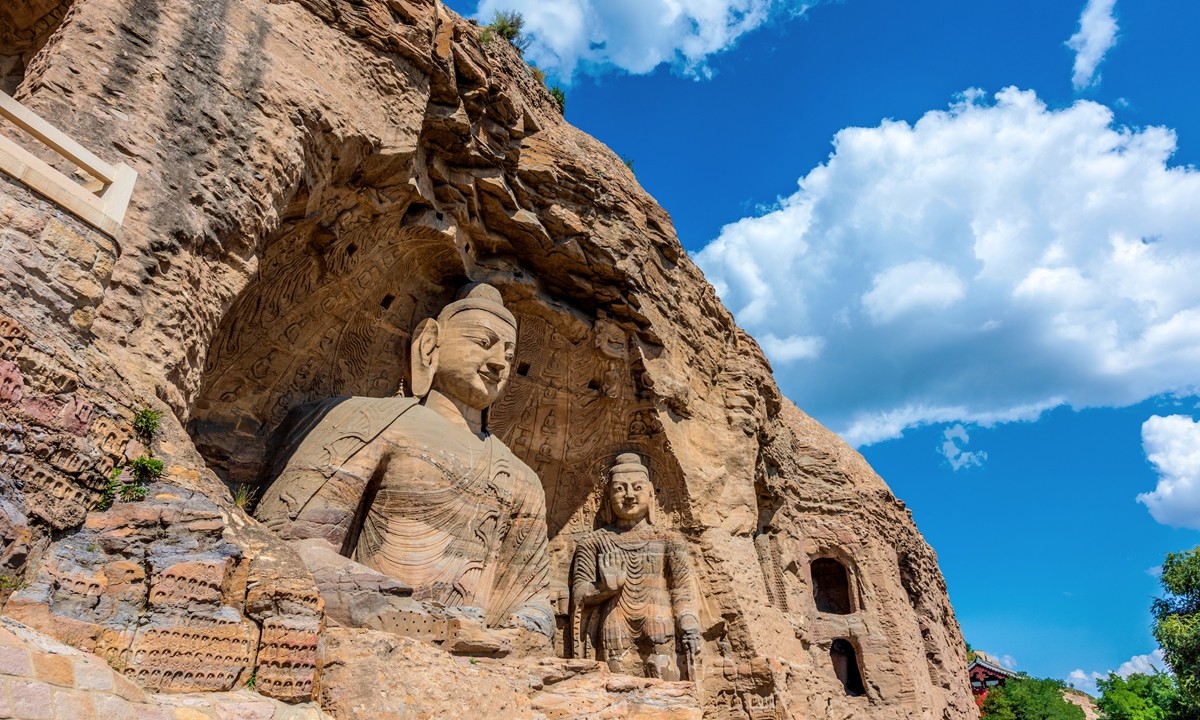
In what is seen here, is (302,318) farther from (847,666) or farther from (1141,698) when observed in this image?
(1141,698)

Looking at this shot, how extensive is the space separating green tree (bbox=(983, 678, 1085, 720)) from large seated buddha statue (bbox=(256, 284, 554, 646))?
21.4 m

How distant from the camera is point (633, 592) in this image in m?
8.05

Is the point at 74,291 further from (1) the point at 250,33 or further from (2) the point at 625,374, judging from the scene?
(2) the point at 625,374

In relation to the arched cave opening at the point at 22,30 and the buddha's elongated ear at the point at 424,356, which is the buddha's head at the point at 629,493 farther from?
the arched cave opening at the point at 22,30

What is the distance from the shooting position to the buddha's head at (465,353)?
709 centimetres

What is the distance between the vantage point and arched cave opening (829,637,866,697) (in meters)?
14.3

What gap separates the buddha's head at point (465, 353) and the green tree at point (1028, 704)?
21.9 m

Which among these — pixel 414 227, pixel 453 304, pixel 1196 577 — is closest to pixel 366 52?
pixel 414 227

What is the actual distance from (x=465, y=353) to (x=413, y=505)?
4.70 ft

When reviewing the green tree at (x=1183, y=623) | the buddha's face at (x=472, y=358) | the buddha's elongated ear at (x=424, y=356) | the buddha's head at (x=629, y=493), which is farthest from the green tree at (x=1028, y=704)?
the buddha's elongated ear at (x=424, y=356)

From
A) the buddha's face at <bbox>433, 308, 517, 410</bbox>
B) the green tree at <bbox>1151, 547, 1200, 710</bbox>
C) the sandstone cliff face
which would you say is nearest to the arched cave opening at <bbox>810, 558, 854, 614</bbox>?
the sandstone cliff face

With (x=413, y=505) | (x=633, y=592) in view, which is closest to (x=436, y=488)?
(x=413, y=505)

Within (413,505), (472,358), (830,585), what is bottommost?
(413,505)

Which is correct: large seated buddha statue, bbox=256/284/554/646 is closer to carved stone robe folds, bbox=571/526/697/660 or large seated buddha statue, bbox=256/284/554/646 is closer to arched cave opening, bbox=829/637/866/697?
carved stone robe folds, bbox=571/526/697/660
